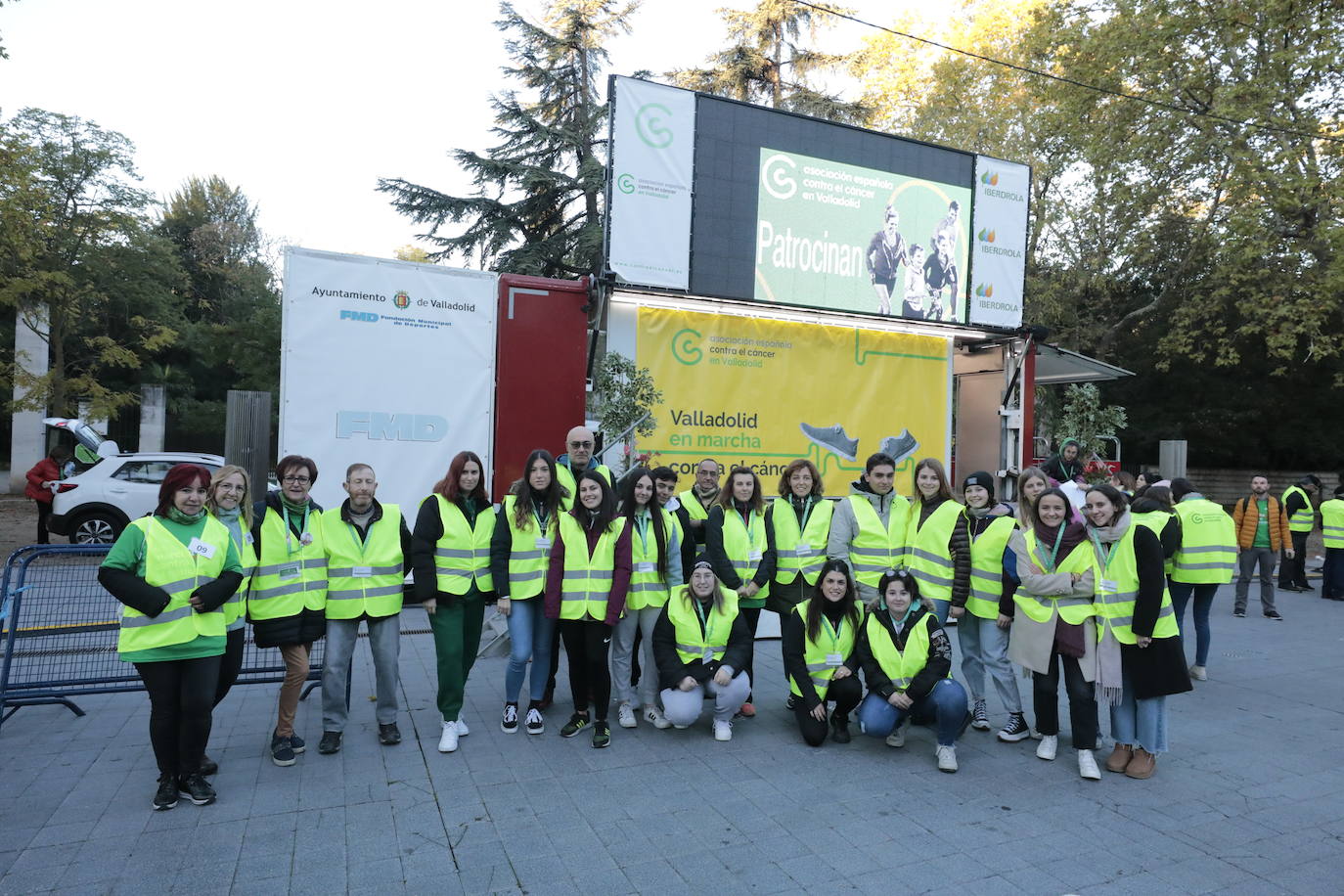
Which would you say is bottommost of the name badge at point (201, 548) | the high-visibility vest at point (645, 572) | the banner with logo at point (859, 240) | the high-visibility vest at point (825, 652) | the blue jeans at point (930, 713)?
the blue jeans at point (930, 713)

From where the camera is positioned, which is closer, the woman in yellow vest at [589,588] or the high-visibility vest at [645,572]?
the woman in yellow vest at [589,588]

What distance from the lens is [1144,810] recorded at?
408 cm

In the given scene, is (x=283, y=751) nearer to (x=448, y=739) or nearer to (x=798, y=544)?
(x=448, y=739)

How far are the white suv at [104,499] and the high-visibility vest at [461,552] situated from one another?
8143 millimetres

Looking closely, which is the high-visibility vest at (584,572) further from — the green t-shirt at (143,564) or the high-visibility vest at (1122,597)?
the high-visibility vest at (1122,597)

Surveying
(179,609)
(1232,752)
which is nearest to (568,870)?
(179,609)

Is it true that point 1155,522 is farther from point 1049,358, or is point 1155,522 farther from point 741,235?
point 1049,358

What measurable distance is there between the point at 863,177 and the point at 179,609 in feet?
27.7

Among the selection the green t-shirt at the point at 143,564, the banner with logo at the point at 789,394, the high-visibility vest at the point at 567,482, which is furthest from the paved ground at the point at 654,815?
the banner with logo at the point at 789,394

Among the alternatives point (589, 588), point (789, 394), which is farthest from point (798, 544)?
point (789, 394)

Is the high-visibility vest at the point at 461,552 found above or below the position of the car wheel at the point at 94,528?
above

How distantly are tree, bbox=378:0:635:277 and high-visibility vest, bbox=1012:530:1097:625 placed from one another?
57.2ft

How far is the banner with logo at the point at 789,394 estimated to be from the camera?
359 inches

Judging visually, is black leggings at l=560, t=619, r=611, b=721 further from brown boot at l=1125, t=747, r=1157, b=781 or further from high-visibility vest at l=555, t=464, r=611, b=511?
brown boot at l=1125, t=747, r=1157, b=781
